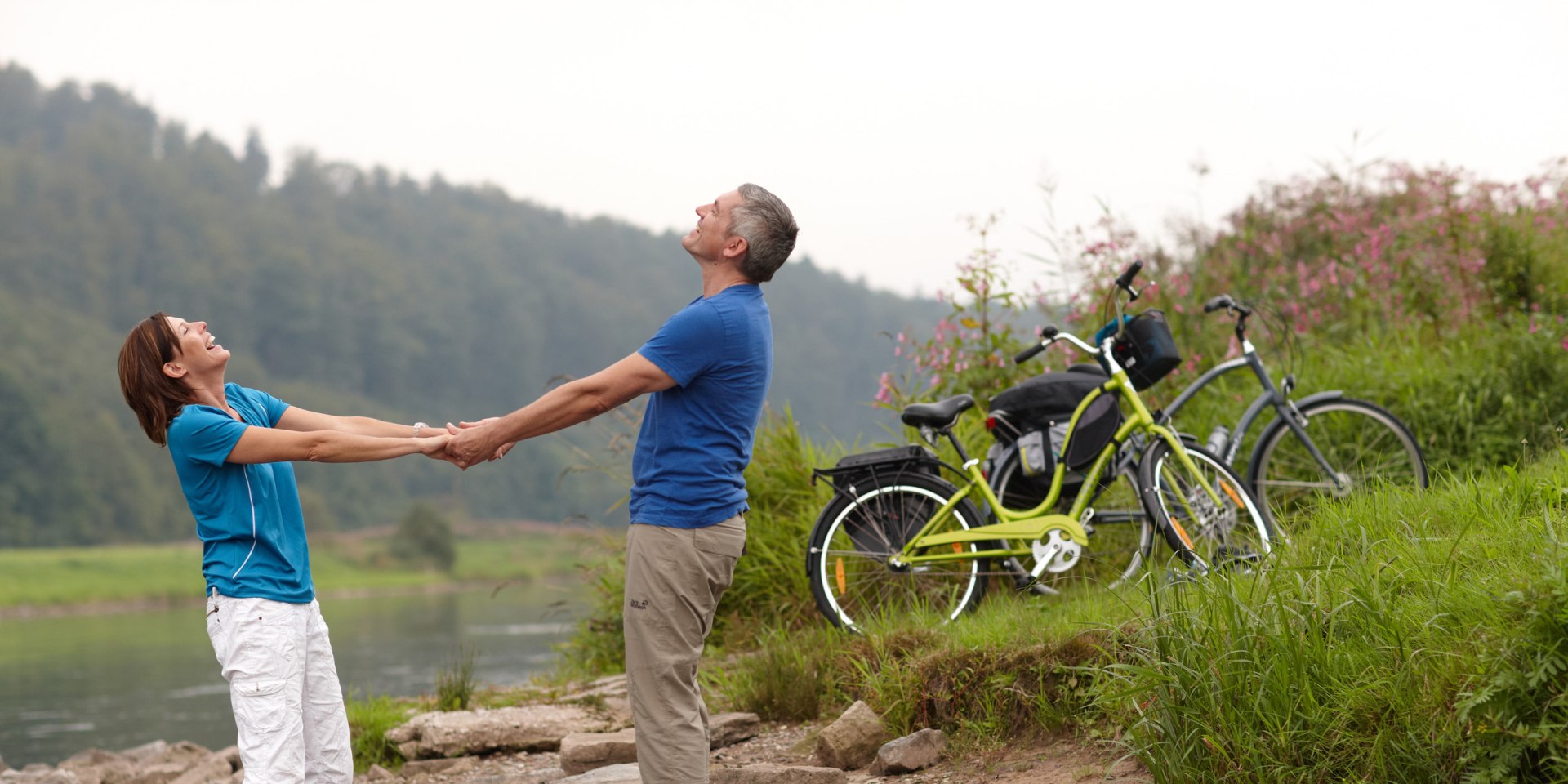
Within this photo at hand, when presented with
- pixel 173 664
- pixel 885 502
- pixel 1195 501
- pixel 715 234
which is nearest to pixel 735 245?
pixel 715 234

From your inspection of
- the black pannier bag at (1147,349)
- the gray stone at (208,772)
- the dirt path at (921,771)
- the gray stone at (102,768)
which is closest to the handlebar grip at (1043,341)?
the black pannier bag at (1147,349)

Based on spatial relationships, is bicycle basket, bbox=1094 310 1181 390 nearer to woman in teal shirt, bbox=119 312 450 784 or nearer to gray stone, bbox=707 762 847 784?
gray stone, bbox=707 762 847 784

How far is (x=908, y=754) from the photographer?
4.40 meters

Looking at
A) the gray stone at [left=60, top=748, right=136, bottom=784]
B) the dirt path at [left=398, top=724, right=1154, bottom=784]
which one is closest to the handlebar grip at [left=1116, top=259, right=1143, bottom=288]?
the dirt path at [left=398, top=724, right=1154, bottom=784]

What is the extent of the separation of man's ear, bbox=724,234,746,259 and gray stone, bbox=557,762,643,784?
189 cm

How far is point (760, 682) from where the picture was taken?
5.45m

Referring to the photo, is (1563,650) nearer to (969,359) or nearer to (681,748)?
(681,748)

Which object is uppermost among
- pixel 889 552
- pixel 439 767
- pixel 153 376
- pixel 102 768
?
pixel 153 376

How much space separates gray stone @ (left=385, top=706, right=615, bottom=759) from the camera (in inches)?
225

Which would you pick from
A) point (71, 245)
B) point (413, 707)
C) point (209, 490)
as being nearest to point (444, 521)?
point (71, 245)

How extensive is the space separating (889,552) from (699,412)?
8.37 feet

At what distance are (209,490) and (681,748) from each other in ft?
4.61

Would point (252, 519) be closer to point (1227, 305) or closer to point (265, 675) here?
point (265, 675)

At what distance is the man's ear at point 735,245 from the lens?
3527 millimetres
